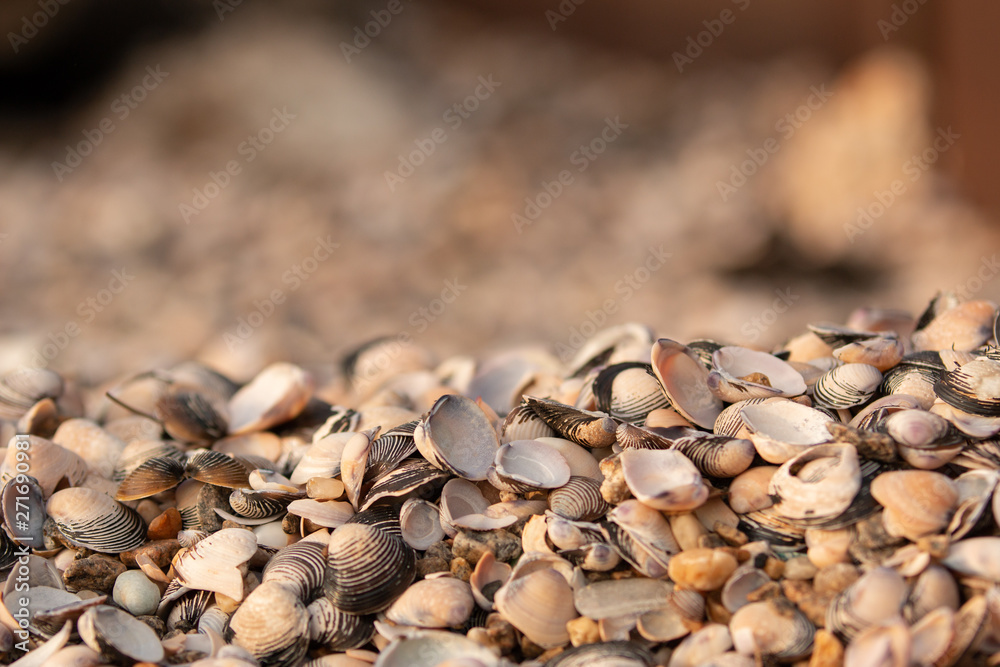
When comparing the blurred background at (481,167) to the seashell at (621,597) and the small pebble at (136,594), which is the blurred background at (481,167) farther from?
the seashell at (621,597)

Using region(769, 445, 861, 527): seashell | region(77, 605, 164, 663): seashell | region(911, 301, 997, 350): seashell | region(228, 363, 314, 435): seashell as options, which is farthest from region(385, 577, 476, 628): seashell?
region(911, 301, 997, 350): seashell

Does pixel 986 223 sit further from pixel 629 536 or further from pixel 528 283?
pixel 629 536

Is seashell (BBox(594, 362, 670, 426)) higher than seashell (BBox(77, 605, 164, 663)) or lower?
higher

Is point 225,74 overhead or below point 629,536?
below

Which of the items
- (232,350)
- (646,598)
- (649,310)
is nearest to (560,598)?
(646,598)

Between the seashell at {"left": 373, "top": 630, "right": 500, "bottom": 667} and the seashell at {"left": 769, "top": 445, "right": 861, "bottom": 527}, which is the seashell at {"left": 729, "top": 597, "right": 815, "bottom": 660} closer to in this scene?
the seashell at {"left": 769, "top": 445, "right": 861, "bottom": 527}
